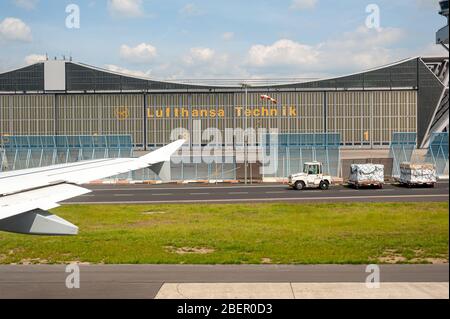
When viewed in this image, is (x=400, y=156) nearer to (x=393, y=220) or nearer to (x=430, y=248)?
(x=393, y=220)

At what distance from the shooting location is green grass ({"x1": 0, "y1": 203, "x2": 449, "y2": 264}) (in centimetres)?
1560

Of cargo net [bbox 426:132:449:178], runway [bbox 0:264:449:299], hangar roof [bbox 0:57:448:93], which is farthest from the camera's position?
hangar roof [bbox 0:57:448:93]

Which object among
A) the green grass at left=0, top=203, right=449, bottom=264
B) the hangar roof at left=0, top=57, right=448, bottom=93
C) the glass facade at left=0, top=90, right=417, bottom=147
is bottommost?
the green grass at left=0, top=203, right=449, bottom=264

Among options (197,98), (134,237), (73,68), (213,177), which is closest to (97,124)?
(73,68)

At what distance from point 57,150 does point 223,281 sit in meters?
50.8

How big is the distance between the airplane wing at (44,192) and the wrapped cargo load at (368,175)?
35.7 meters

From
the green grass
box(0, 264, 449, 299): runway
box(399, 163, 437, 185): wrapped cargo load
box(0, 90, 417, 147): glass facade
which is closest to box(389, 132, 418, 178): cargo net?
box(0, 90, 417, 147): glass facade

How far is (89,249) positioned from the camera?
1736 centimetres

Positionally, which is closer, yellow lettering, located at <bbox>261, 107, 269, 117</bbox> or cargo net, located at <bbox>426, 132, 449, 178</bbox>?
cargo net, located at <bbox>426, 132, 449, 178</bbox>

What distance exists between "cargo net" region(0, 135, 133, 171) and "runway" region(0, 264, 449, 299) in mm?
44871

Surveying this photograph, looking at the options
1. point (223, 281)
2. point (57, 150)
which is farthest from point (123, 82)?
point (223, 281)

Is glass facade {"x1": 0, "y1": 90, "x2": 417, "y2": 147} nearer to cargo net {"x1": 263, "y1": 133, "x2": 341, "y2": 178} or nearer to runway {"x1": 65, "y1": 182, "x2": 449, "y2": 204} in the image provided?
cargo net {"x1": 263, "y1": 133, "x2": 341, "y2": 178}

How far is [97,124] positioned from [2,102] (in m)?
12.2

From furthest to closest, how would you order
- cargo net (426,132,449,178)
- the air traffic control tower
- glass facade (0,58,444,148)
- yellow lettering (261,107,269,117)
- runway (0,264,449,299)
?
yellow lettering (261,107,269,117) < glass facade (0,58,444,148) < cargo net (426,132,449,178) < runway (0,264,449,299) < the air traffic control tower
